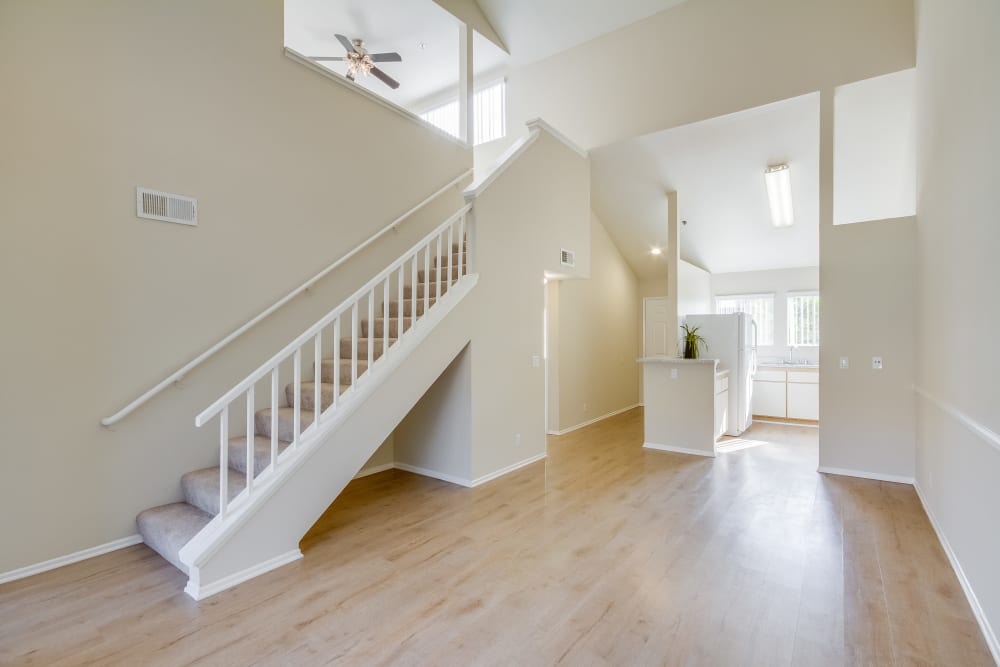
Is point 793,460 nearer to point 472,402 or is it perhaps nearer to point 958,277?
point 958,277

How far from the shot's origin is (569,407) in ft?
22.3

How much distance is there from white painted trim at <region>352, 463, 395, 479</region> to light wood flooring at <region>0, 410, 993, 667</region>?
26.4 inches

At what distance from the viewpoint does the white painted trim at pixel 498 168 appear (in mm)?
4152

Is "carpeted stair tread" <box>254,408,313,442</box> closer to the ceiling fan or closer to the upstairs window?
the ceiling fan

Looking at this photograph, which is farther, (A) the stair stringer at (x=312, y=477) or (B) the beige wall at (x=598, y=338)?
(B) the beige wall at (x=598, y=338)

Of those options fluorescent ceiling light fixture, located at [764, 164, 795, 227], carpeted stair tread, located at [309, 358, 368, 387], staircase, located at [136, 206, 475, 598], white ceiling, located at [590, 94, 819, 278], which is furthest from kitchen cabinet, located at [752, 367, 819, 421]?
carpeted stair tread, located at [309, 358, 368, 387]

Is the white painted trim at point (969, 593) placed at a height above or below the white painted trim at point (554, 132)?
below

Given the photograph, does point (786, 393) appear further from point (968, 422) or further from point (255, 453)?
point (255, 453)

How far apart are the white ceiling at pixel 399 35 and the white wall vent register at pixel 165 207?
3559 millimetres

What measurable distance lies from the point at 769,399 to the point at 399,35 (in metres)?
7.68

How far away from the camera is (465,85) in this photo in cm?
565

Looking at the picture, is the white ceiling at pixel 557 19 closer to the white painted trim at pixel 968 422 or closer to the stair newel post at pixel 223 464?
the white painted trim at pixel 968 422

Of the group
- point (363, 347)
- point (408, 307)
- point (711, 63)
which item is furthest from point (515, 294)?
point (711, 63)

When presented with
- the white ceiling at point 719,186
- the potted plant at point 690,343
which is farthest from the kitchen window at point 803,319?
the potted plant at point 690,343
